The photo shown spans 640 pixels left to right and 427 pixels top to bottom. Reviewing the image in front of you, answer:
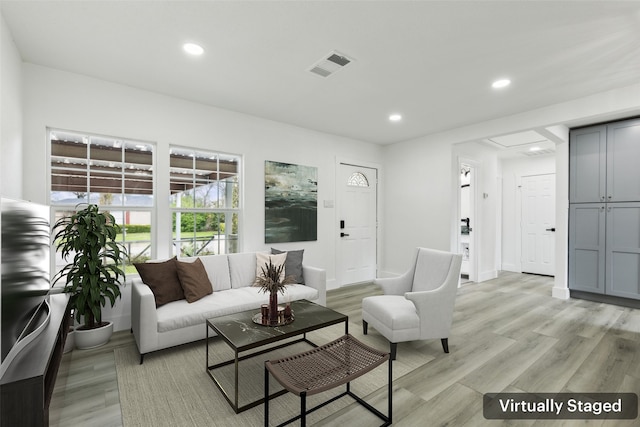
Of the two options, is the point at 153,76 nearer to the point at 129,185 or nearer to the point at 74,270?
the point at 129,185

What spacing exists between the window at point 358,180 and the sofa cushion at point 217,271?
2741 mm

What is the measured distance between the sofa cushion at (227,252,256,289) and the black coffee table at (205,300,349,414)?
1.07 metres

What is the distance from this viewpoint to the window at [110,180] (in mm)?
2980

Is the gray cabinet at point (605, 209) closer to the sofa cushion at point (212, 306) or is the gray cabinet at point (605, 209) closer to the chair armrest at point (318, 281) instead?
the chair armrest at point (318, 281)

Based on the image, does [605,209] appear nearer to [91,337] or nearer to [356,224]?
[356,224]

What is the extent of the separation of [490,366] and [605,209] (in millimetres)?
3345

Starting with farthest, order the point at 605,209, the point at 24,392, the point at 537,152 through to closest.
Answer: the point at 537,152, the point at 605,209, the point at 24,392

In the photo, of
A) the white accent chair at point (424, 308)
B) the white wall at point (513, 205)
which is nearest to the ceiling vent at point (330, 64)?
the white accent chair at point (424, 308)

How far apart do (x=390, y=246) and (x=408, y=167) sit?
60.9 inches

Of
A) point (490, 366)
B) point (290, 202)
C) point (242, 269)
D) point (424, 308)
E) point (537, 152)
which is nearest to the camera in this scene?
point (490, 366)

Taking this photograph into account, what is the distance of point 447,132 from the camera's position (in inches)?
191

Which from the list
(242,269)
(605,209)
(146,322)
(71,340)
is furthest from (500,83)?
(71,340)

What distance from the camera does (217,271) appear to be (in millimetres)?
3418

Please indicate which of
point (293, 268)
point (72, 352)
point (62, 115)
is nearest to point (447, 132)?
point (293, 268)
